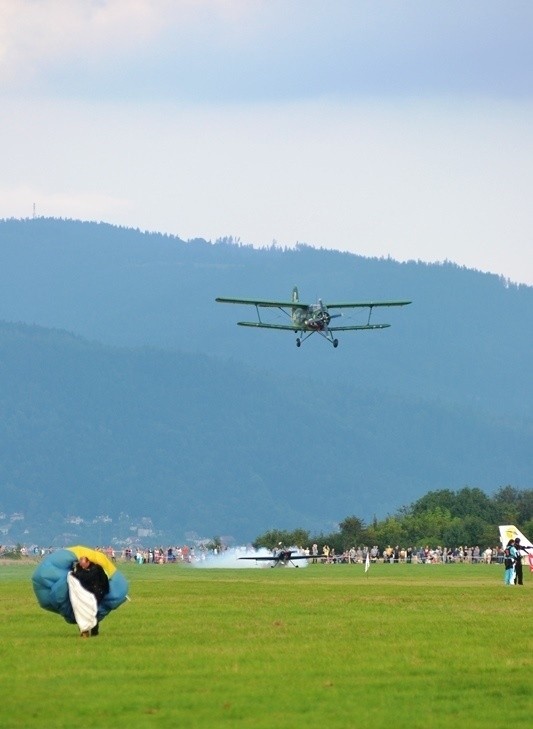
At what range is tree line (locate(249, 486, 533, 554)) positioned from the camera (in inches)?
6127

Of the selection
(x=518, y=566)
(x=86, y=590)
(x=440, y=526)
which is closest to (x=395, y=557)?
(x=440, y=526)

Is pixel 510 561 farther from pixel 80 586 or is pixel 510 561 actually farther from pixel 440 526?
pixel 440 526

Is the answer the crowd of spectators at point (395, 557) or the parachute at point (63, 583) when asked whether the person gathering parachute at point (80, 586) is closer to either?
the parachute at point (63, 583)

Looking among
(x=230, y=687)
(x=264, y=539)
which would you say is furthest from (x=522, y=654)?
(x=264, y=539)

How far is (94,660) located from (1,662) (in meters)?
1.38

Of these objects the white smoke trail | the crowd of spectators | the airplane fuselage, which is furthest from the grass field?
the crowd of spectators

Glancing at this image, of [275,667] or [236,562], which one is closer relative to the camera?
[275,667]

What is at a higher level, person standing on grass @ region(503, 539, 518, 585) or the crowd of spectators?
the crowd of spectators

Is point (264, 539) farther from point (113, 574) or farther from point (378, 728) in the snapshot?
point (378, 728)

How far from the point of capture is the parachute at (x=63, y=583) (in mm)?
36125

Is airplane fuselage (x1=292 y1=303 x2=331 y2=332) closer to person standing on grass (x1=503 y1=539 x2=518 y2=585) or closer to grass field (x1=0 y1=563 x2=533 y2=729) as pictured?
person standing on grass (x1=503 y1=539 x2=518 y2=585)

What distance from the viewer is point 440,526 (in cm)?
16312

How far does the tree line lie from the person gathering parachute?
10630cm

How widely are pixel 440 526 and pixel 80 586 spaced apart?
12855 cm
